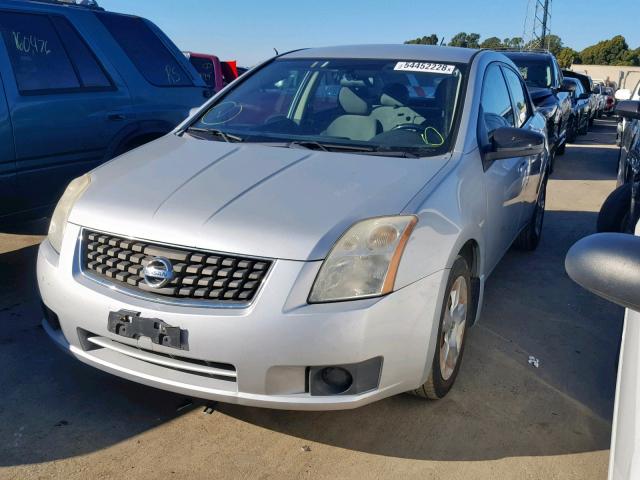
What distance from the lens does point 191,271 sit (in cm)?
231

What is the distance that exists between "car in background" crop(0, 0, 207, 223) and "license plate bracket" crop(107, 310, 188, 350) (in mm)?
2100

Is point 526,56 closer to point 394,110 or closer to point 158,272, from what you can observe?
point 394,110

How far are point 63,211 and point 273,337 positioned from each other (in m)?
1.31

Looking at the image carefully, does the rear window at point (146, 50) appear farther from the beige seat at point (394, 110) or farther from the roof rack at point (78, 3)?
the beige seat at point (394, 110)

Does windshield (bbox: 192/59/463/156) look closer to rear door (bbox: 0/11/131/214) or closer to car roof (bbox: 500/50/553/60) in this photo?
rear door (bbox: 0/11/131/214)

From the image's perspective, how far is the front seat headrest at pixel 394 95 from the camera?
3.54 metres

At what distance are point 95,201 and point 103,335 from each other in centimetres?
60

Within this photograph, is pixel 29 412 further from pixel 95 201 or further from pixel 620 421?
pixel 620 421

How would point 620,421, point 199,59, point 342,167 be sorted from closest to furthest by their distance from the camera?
point 620,421 → point 342,167 → point 199,59

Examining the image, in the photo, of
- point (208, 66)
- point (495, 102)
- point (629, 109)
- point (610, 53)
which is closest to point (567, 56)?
point (610, 53)

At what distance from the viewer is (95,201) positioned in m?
2.65

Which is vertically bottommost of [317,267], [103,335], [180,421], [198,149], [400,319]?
[180,421]

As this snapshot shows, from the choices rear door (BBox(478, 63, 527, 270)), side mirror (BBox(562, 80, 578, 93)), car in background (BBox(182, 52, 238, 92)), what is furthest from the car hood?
car in background (BBox(182, 52, 238, 92))

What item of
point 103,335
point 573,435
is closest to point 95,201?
point 103,335
